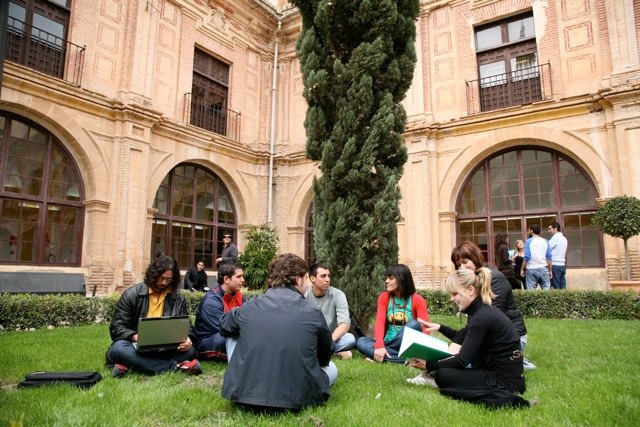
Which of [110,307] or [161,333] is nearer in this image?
[161,333]

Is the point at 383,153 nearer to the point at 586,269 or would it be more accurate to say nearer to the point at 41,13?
the point at 586,269

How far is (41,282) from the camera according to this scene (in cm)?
911

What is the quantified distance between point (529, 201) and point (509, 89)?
3.02 m

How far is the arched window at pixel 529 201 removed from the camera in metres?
10.7

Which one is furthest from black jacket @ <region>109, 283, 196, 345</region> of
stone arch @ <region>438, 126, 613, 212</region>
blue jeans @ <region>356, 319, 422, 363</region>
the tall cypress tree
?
stone arch @ <region>438, 126, 613, 212</region>

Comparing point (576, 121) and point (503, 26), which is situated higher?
point (503, 26)

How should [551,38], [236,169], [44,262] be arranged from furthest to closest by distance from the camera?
[236,169] → [551,38] → [44,262]

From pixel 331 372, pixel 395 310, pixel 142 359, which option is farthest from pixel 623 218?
pixel 142 359

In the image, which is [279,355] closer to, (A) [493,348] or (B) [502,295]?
(A) [493,348]

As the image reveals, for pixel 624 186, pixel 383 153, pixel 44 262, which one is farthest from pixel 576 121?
pixel 44 262

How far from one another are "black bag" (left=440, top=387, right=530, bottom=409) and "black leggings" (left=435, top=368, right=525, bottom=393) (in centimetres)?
4

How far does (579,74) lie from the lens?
10.9m

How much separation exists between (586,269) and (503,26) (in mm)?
6858

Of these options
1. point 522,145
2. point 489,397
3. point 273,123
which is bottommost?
point 489,397
